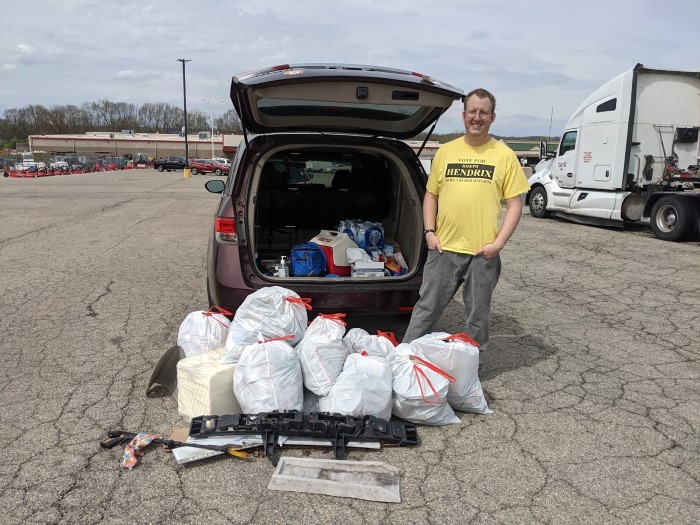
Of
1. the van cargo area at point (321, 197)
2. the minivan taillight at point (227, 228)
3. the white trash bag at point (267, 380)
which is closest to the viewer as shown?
the white trash bag at point (267, 380)

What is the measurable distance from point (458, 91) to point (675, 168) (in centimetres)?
982

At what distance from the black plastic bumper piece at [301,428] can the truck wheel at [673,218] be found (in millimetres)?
9499

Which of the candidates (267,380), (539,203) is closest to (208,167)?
(539,203)

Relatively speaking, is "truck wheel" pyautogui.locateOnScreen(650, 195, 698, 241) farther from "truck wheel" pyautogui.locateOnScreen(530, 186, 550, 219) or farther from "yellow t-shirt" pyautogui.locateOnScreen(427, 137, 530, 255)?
"yellow t-shirt" pyautogui.locateOnScreen(427, 137, 530, 255)

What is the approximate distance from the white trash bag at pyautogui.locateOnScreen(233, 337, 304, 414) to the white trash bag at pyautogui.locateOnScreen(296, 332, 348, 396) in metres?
0.06

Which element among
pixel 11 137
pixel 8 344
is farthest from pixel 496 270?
pixel 11 137

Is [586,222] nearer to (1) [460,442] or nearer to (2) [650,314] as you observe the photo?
(2) [650,314]

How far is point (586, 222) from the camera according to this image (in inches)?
495

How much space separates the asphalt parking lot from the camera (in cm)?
234

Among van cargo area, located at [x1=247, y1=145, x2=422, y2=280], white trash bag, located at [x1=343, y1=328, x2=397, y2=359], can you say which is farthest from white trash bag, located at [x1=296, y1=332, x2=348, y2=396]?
van cargo area, located at [x1=247, y1=145, x2=422, y2=280]

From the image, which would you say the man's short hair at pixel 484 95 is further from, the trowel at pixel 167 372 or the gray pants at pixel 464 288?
the trowel at pixel 167 372

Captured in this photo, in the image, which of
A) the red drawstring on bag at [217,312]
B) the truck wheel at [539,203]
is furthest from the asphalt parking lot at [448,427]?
the truck wheel at [539,203]

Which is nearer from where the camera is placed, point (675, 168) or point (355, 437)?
point (355, 437)

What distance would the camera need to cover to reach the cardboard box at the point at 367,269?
13.5 ft
